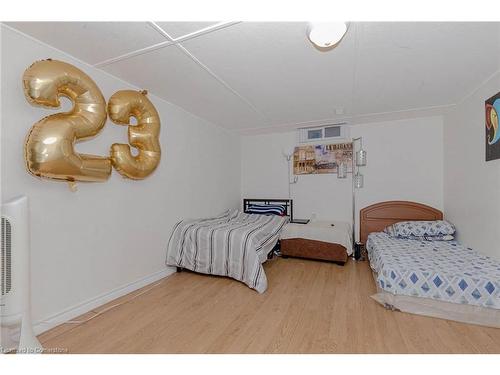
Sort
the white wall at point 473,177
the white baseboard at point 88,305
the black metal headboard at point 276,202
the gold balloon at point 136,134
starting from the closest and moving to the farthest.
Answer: the white baseboard at point 88,305 < the gold balloon at point 136,134 < the white wall at point 473,177 < the black metal headboard at point 276,202

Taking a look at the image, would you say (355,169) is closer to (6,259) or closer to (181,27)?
(181,27)

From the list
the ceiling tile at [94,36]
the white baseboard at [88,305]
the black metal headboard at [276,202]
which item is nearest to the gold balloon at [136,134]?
the ceiling tile at [94,36]

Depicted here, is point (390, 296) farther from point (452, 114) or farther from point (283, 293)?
point (452, 114)

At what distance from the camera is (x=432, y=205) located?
3.16 meters

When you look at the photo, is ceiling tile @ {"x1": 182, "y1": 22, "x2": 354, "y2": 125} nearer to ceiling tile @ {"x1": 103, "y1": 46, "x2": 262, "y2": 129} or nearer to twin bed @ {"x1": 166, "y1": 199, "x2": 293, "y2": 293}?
ceiling tile @ {"x1": 103, "y1": 46, "x2": 262, "y2": 129}

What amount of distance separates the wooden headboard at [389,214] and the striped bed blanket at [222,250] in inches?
64.3

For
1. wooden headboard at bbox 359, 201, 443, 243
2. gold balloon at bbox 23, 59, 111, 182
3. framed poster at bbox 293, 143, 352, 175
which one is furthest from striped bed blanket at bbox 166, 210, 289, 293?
wooden headboard at bbox 359, 201, 443, 243

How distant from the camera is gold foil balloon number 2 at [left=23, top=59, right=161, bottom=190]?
137 cm

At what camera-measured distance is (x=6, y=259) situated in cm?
118

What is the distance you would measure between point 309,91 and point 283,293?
6.82 feet

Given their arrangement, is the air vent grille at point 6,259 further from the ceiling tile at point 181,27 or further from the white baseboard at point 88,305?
the ceiling tile at point 181,27

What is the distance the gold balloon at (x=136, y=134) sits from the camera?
6.19ft

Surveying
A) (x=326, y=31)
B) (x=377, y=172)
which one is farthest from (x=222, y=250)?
(x=377, y=172)

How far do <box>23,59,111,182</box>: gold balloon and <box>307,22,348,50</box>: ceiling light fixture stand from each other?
1.56 meters
